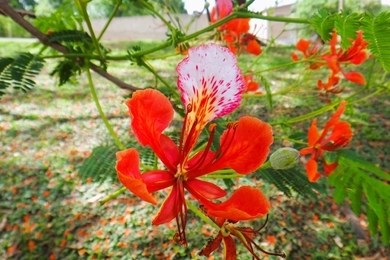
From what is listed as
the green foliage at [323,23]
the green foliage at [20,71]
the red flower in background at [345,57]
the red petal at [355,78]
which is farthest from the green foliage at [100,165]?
the red petal at [355,78]

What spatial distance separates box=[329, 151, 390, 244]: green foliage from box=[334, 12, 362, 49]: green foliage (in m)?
0.44

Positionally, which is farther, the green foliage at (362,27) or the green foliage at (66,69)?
the green foliage at (66,69)

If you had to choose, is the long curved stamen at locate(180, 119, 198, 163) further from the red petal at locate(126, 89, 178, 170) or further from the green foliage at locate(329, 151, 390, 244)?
the green foliage at locate(329, 151, 390, 244)

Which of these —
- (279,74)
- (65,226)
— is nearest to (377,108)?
(279,74)

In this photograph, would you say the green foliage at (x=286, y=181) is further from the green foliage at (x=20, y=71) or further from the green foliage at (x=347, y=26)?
the green foliage at (x=20, y=71)

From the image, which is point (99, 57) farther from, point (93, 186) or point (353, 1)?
point (353, 1)

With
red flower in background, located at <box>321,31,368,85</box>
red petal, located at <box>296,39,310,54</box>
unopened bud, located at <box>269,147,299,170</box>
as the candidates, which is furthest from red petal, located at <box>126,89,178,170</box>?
red petal, located at <box>296,39,310,54</box>

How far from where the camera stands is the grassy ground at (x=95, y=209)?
2.35m

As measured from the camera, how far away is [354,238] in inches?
102

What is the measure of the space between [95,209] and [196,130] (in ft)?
7.36

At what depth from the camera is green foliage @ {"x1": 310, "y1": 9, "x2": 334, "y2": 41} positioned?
0.69m

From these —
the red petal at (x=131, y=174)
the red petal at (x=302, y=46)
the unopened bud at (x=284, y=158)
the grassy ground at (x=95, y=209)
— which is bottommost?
the grassy ground at (x=95, y=209)

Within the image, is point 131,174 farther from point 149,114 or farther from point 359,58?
point 359,58

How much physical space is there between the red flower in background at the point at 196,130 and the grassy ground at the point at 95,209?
1052 millimetres
